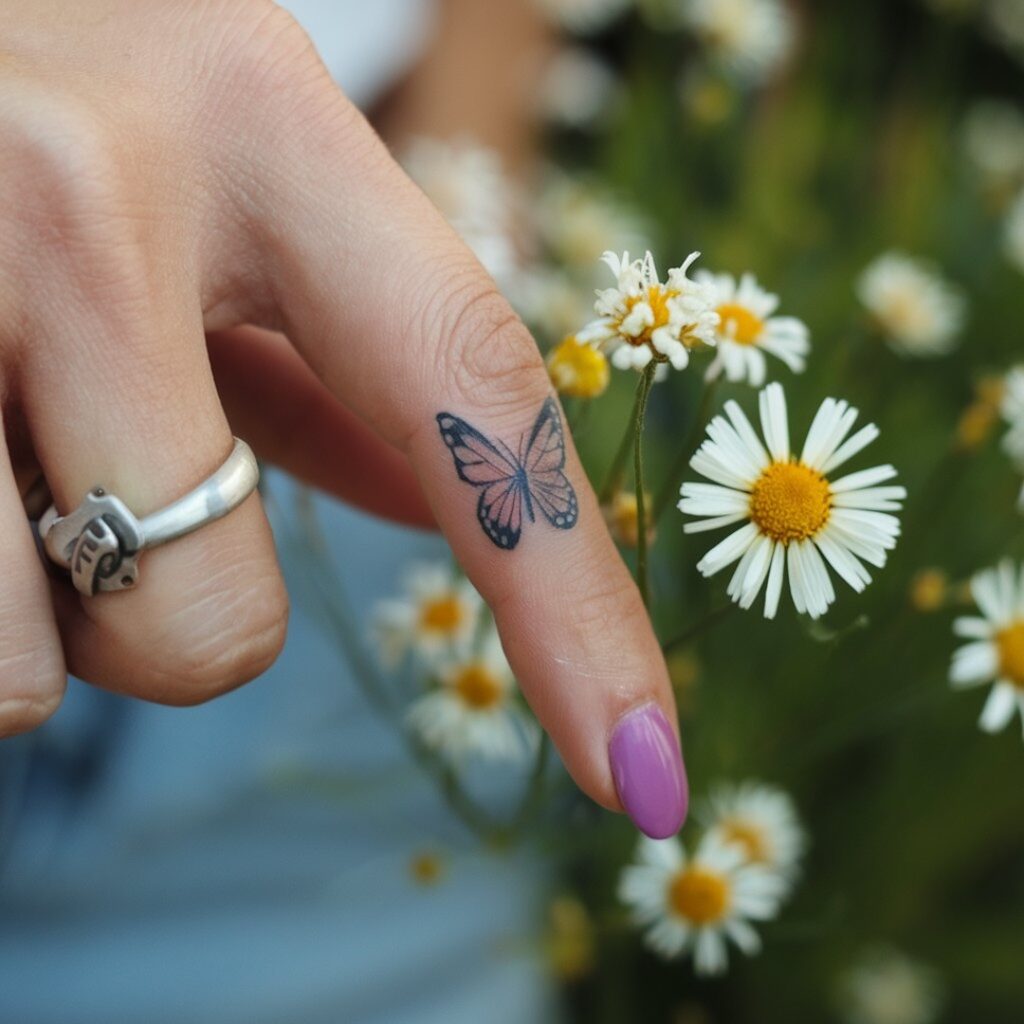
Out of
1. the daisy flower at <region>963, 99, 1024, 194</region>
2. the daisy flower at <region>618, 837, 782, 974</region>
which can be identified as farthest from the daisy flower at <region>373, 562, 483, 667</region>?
the daisy flower at <region>963, 99, 1024, 194</region>

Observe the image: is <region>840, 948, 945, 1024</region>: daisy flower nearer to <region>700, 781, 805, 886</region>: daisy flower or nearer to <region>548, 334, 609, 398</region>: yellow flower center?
<region>700, 781, 805, 886</region>: daisy flower

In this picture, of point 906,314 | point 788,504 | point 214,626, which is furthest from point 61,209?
point 906,314

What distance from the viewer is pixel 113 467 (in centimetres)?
34

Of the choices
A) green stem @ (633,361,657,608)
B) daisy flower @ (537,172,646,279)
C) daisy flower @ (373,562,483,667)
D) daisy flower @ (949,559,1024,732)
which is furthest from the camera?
daisy flower @ (537,172,646,279)

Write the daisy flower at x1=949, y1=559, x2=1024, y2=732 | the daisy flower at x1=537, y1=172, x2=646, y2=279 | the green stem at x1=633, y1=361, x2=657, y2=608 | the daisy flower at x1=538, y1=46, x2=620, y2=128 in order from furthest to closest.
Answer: the daisy flower at x1=538, y1=46, x2=620, y2=128 < the daisy flower at x1=537, y1=172, x2=646, y2=279 < the daisy flower at x1=949, y1=559, x2=1024, y2=732 < the green stem at x1=633, y1=361, x2=657, y2=608

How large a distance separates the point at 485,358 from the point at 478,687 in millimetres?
193

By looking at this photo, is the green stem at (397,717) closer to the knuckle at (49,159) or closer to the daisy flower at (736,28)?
the knuckle at (49,159)

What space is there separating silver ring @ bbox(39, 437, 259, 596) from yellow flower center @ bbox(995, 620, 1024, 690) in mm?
296

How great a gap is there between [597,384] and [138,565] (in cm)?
16

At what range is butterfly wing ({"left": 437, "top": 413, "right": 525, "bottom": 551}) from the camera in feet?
1.16

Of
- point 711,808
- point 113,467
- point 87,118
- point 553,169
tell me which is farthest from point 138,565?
point 553,169

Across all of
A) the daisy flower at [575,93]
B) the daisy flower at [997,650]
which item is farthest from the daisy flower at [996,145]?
the daisy flower at [997,650]

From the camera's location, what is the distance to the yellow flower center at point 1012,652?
0.43 meters

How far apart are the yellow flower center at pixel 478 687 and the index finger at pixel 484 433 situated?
14cm
